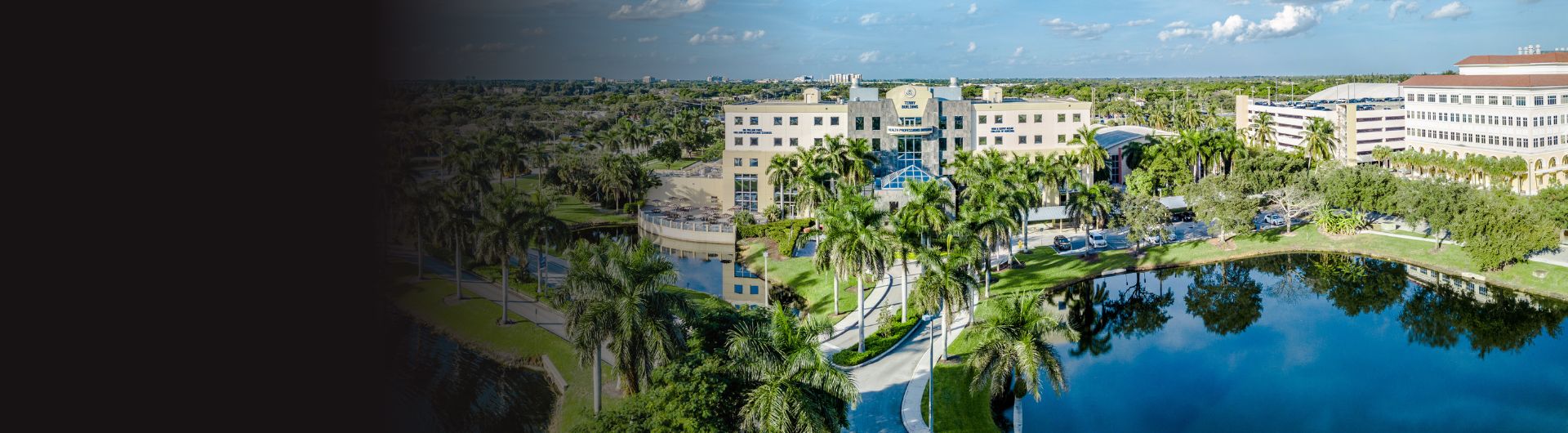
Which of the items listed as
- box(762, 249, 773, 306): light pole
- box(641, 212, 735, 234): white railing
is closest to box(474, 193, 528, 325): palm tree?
box(762, 249, 773, 306): light pole

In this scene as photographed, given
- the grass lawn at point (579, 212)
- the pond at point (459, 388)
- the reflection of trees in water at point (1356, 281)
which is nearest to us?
the pond at point (459, 388)

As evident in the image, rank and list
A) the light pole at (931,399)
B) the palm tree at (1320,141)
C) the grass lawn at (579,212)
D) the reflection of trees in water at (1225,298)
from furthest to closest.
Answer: the palm tree at (1320,141), the grass lawn at (579,212), the reflection of trees in water at (1225,298), the light pole at (931,399)

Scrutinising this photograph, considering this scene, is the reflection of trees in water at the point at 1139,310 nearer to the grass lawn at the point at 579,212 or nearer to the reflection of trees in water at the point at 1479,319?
the reflection of trees in water at the point at 1479,319

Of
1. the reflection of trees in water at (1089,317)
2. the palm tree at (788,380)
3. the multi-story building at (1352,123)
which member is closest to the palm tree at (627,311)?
Answer: the palm tree at (788,380)

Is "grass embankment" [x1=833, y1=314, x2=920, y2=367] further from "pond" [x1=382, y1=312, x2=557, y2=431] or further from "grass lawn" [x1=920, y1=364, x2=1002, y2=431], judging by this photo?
"pond" [x1=382, y1=312, x2=557, y2=431]

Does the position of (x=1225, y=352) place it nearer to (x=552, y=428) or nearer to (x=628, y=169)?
(x=552, y=428)

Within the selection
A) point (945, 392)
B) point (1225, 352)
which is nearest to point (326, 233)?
point (945, 392)

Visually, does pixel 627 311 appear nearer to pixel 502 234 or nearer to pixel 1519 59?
pixel 502 234
